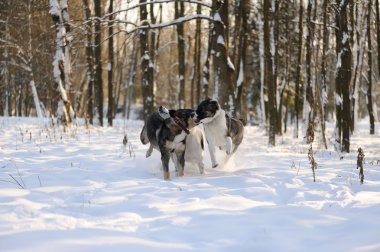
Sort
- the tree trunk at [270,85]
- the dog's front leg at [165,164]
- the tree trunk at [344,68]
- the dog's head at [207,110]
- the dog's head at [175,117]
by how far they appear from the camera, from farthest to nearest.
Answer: the tree trunk at [270,85] < the tree trunk at [344,68] < the dog's head at [207,110] < the dog's head at [175,117] < the dog's front leg at [165,164]

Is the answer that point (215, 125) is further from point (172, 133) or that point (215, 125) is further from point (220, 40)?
point (220, 40)

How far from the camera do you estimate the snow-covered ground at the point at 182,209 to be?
3566 millimetres

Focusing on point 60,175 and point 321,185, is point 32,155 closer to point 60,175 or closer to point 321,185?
point 60,175

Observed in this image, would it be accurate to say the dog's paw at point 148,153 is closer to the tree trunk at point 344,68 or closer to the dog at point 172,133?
the dog at point 172,133

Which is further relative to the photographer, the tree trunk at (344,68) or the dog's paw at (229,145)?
the tree trunk at (344,68)

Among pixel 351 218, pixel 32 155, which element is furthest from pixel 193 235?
pixel 32 155

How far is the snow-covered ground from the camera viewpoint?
3566 mm

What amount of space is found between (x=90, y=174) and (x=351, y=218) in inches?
154

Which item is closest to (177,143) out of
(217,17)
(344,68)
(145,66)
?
(217,17)

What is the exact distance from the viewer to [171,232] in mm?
3822

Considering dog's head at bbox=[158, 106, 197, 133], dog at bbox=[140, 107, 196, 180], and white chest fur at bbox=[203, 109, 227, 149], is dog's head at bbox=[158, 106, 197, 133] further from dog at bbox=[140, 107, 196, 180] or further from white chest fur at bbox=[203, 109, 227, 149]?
white chest fur at bbox=[203, 109, 227, 149]

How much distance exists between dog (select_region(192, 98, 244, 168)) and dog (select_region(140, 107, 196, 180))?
421 millimetres

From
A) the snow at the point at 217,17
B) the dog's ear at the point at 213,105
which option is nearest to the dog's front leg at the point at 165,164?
the dog's ear at the point at 213,105

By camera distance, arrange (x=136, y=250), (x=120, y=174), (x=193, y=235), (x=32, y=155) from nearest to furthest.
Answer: (x=136, y=250) < (x=193, y=235) < (x=120, y=174) < (x=32, y=155)
